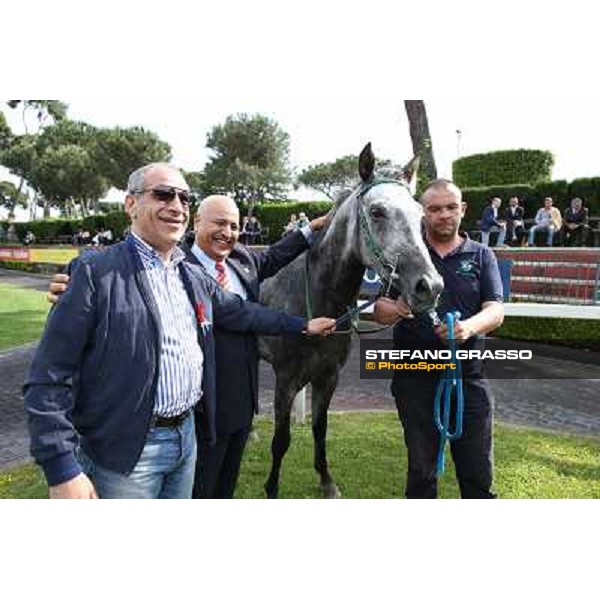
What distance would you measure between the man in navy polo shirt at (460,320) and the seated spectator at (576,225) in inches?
63.1

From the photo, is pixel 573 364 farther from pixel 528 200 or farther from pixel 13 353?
pixel 13 353

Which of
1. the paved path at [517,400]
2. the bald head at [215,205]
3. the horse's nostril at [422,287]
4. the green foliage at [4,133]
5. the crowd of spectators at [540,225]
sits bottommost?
the paved path at [517,400]

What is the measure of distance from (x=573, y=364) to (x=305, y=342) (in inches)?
87.4

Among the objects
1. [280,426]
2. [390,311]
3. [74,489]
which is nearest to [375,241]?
[390,311]

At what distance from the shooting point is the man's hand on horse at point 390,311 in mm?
2841

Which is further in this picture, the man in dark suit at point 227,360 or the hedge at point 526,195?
the hedge at point 526,195

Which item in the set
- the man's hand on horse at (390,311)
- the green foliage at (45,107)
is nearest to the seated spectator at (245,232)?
the man's hand on horse at (390,311)

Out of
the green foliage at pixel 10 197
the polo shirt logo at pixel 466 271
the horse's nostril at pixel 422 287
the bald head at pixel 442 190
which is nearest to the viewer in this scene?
the horse's nostril at pixel 422 287

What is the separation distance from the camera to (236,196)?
3.93m

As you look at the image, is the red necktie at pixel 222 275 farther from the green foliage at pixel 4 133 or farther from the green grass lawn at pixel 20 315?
the green foliage at pixel 4 133

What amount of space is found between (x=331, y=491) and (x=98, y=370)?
8.72ft
